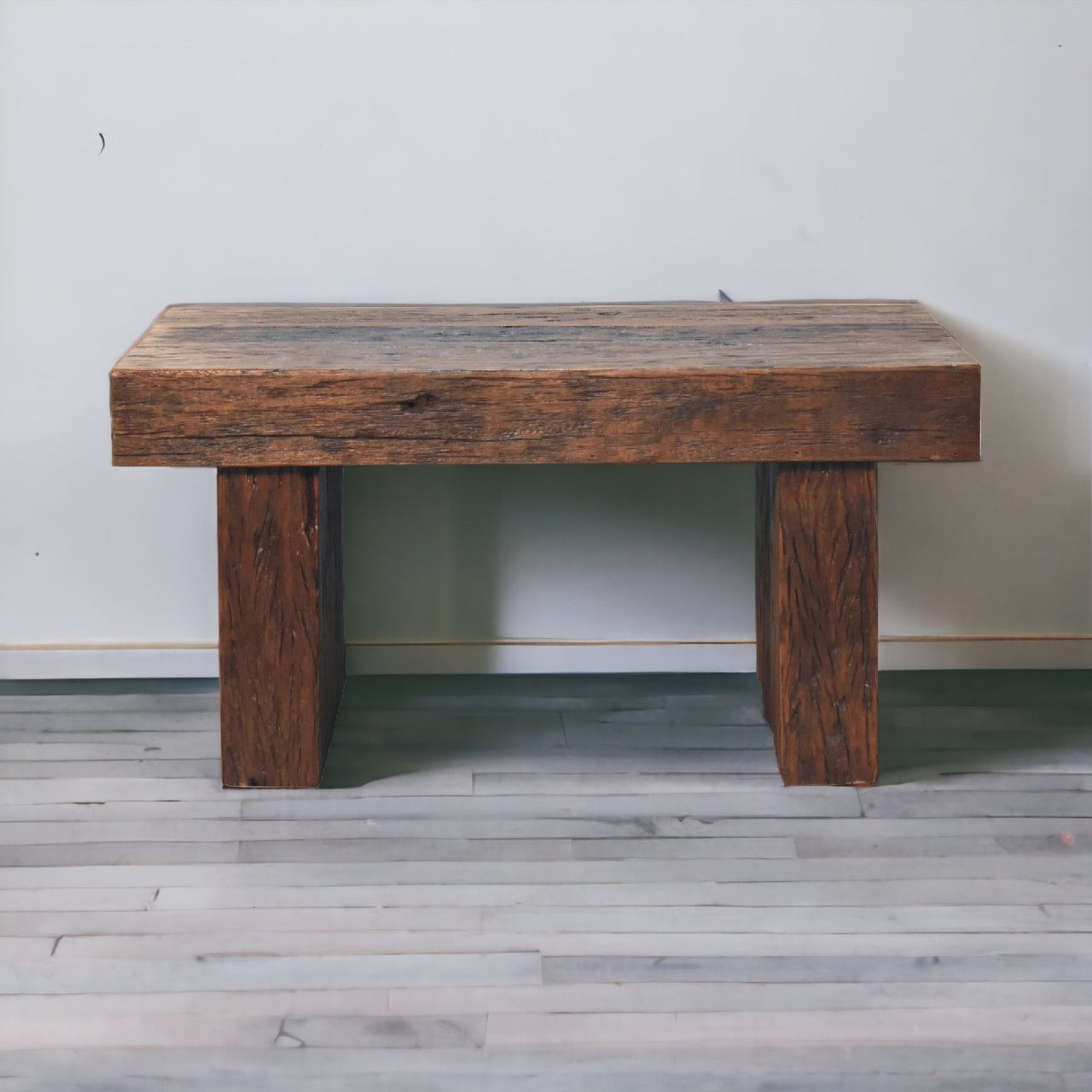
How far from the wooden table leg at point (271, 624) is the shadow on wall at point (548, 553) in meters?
0.39

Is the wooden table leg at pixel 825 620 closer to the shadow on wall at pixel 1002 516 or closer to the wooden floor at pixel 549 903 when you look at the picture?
the wooden floor at pixel 549 903

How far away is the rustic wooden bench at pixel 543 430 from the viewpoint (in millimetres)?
1654

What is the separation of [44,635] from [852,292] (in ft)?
5.14

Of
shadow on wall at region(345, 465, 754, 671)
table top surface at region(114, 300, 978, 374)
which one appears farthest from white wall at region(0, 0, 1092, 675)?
table top surface at region(114, 300, 978, 374)

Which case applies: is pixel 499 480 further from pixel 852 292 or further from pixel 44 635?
pixel 44 635

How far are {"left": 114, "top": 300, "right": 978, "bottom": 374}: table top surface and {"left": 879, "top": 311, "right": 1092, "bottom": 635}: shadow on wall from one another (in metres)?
0.29

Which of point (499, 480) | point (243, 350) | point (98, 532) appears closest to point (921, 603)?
point (499, 480)

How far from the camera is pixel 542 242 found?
219 cm

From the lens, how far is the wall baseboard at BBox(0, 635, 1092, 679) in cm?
231

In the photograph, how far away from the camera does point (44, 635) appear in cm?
230

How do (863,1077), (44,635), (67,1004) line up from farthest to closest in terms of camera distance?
1. (44,635)
2. (67,1004)
3. (863,1077)

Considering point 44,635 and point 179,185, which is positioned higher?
point 179,185

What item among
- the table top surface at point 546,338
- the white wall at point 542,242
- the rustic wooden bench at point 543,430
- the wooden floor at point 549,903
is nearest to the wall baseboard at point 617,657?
the white wall at point 542,242

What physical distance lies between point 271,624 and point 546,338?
57cm
